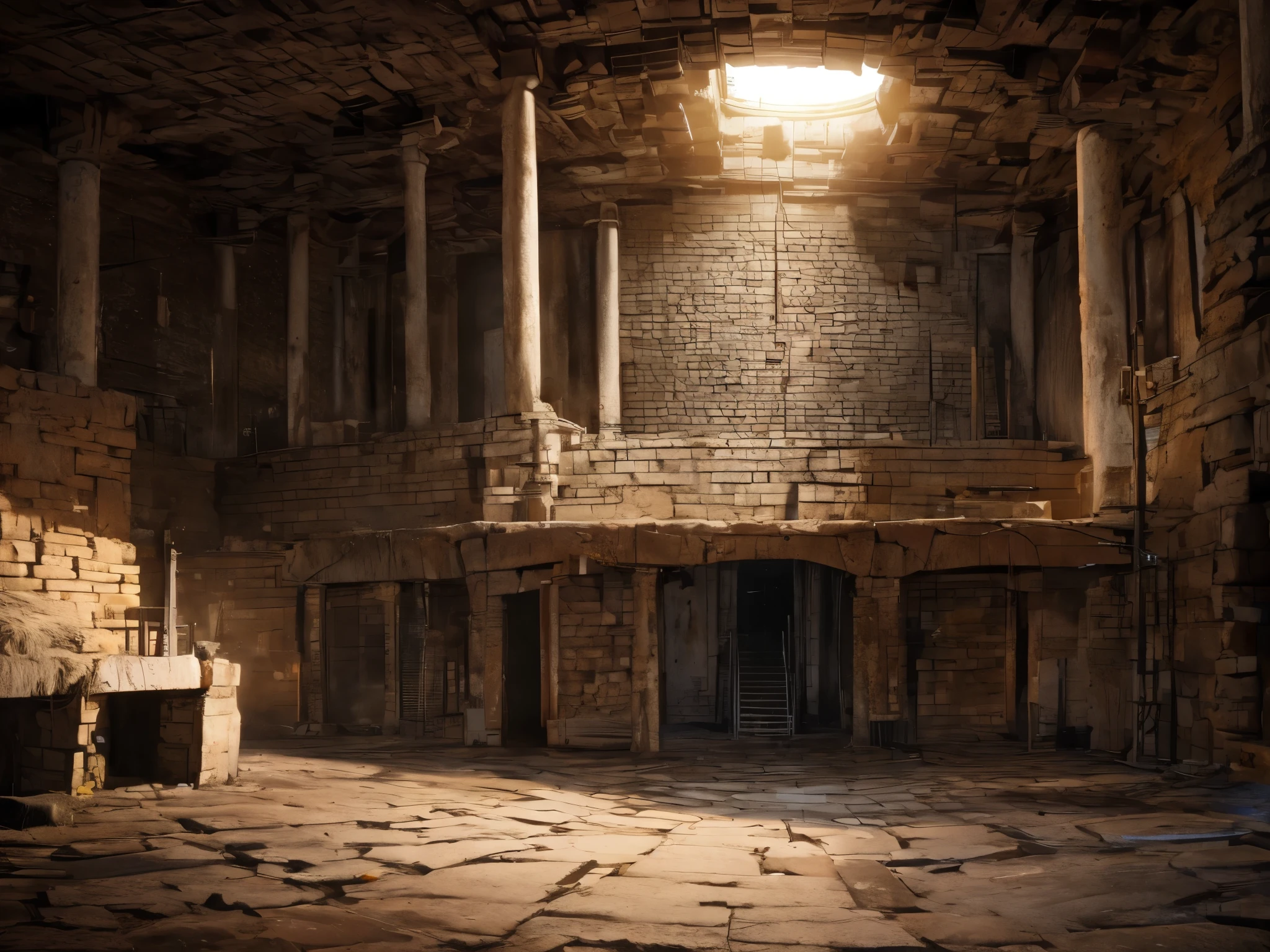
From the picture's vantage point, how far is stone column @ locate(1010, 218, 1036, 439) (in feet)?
57.2

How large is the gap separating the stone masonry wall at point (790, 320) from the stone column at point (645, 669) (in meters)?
6.05

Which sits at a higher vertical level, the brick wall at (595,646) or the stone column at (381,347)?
the stone column at (381,347)

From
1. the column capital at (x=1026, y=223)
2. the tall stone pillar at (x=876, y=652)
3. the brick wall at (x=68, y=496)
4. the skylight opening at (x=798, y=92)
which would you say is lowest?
the tall stone pillar at (x=876, y=652)

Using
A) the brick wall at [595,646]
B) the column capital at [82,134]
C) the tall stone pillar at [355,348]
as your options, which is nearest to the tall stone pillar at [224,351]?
the tall stone pillar at [355,348]

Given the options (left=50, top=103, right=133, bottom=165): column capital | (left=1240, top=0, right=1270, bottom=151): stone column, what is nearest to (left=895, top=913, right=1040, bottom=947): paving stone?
(left=1240, top=0, right=1270, bottom=151): stone column

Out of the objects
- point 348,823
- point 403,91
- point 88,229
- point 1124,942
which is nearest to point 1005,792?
point 1124,942

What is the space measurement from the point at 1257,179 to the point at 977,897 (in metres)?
6.52

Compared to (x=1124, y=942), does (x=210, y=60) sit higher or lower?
higher

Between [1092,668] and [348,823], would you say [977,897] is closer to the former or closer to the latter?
[348,823]

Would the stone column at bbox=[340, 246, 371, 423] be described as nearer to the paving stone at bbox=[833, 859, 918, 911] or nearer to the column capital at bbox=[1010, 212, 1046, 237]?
the column capital at bbox=[1010, 212, 1046, 237]

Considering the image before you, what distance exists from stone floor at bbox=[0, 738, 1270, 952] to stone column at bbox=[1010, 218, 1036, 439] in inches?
346

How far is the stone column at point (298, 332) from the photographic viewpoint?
1681 cm

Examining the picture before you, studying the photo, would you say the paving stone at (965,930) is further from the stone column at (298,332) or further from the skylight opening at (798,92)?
the skylight opening at (798,92)

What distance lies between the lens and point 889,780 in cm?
948
